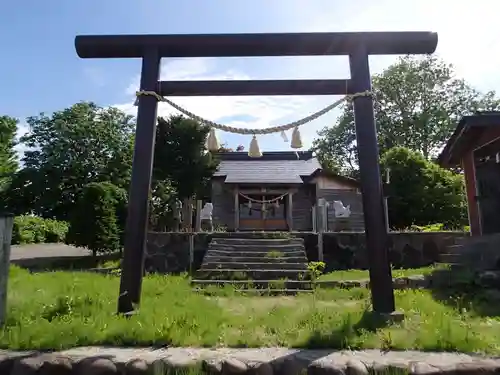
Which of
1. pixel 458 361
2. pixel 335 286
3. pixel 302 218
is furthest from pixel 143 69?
pixel 302 218

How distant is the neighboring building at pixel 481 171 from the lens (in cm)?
1085

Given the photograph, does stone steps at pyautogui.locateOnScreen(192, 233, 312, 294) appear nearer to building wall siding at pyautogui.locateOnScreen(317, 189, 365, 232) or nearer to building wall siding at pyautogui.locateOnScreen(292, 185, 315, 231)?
building wall siding at pyautogui.locateOnScreen(317, 189, 365, 232)

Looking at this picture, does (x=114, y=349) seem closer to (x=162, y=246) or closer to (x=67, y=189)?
(x=162, y=246)

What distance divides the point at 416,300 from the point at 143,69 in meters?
5.19

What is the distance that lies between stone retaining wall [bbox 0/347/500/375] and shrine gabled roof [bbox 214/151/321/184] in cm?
1649

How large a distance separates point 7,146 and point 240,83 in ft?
110

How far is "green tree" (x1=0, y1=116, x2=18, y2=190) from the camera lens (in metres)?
31.2

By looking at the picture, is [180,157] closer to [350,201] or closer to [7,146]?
[350,201]

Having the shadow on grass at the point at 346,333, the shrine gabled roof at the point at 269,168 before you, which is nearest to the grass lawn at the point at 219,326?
the shadow on grass at the point at 346,333

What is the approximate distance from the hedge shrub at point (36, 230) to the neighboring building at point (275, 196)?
10288mm

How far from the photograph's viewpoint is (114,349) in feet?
12.1

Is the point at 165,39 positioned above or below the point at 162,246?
above

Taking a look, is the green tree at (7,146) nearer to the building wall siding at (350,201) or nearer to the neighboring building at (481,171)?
the building wall siding at (350,201)

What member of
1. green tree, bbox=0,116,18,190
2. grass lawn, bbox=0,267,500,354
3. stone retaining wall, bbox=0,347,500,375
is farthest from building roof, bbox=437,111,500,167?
green tree, bbox=0,116,18,190
